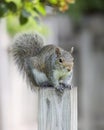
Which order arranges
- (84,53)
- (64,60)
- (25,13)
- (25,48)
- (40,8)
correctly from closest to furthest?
(64,60)
(25,48)
(25,13)
(40,8)
(84,53)

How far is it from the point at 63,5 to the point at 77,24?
27.2ft

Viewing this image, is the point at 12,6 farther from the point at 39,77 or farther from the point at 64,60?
the point at 64,60

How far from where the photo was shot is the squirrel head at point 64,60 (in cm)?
324

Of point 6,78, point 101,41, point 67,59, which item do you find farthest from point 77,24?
point 67,59

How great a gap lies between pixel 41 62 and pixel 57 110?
36 centimetres

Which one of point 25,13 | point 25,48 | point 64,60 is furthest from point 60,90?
point 25,13

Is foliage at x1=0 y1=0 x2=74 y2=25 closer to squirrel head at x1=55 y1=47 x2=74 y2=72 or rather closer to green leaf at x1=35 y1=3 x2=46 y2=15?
green leaf at x1=35 y1=3 x2=46 y2=15

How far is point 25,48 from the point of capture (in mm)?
3750

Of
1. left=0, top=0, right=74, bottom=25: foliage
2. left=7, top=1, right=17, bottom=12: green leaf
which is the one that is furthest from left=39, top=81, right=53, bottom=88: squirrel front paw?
left=7, top=1, right=17, bottom=12: green leaf

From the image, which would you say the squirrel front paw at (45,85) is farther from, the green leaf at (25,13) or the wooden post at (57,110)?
the green leaf at (25,13)

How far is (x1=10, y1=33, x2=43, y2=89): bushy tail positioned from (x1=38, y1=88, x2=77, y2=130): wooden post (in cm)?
45

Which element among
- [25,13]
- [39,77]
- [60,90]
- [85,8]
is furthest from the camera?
[85,8]

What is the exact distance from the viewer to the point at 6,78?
9.40 meters

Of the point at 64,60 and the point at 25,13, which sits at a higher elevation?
the point at 25,13
